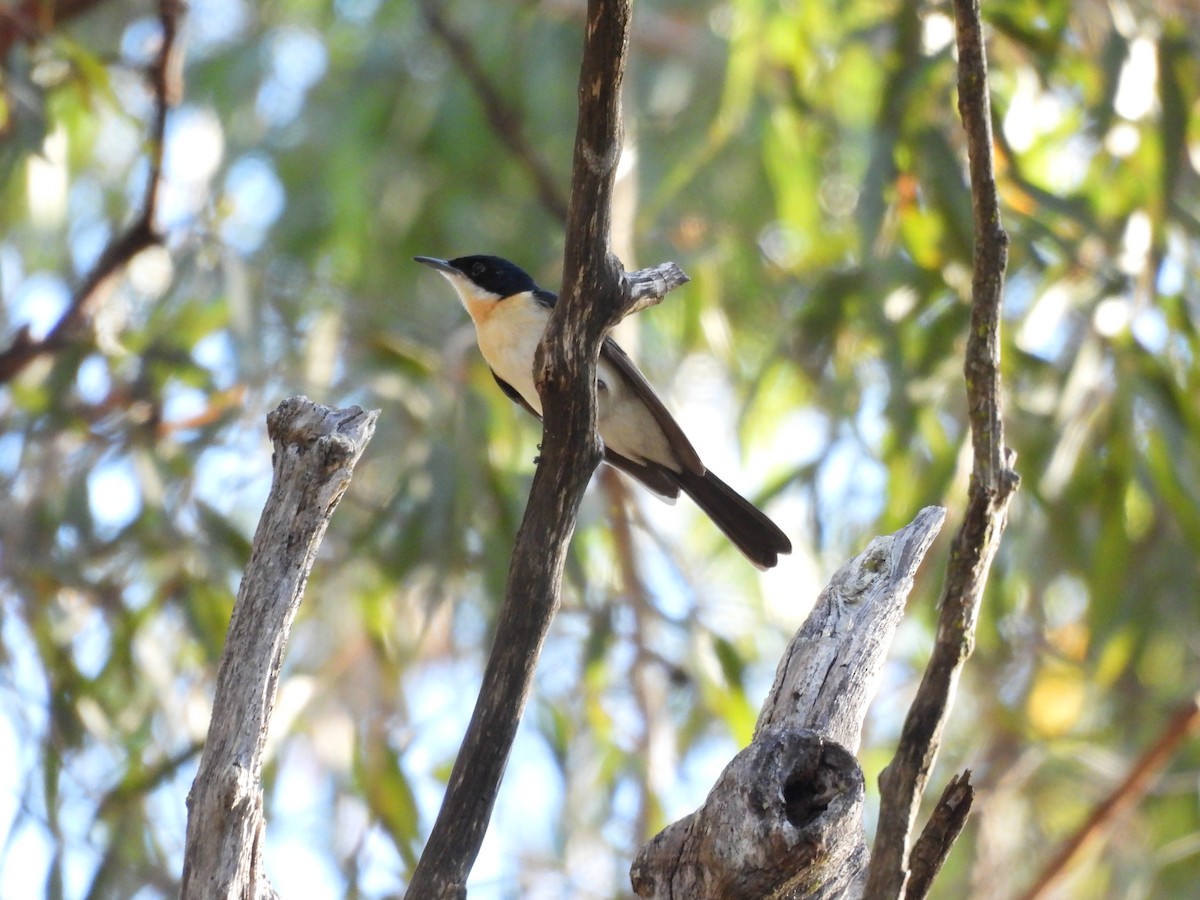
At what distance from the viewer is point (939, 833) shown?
5.78 ft

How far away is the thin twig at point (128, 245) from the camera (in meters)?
4.58

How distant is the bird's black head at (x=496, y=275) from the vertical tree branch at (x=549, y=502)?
2.05m

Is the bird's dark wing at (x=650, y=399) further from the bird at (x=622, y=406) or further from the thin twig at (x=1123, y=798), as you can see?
the thin twig at (x=1123, y=798)

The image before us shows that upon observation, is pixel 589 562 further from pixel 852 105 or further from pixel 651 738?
pixel 852 105

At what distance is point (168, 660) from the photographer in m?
4.82

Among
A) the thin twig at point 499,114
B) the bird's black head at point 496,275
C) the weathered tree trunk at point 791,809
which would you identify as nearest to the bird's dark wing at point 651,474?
the bird's black head at point 496,275

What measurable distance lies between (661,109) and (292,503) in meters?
4.05

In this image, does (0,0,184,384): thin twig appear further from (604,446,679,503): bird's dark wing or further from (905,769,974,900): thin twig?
(905,769,974,900): thin twig

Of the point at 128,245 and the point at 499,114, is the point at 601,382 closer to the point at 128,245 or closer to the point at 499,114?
the point at 128,245

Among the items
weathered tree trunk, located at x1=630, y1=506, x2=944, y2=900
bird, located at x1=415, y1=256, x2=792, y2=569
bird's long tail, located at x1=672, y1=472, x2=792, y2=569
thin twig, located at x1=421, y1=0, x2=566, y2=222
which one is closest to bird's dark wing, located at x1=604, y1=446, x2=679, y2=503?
bird, located at x1=415, y1=256, x2=792, y2=569

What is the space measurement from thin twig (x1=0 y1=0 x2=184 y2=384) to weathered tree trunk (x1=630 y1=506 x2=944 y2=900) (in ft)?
10.6

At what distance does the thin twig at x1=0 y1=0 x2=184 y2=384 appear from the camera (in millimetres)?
4582

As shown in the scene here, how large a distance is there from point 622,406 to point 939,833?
2.28 m

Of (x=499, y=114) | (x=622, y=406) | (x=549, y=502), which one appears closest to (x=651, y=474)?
(x=622, y=406)
